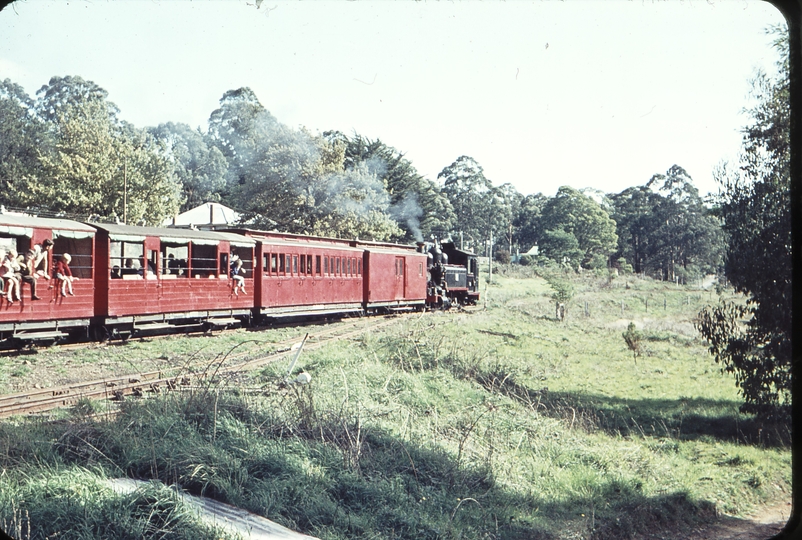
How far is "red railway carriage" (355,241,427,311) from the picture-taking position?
21.4m

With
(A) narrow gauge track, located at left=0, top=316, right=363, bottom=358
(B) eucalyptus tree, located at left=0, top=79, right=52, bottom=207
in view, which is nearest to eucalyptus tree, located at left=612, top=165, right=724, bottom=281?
(A) narrow gauge track, located at left=0, top=316, right=363, bottom=358

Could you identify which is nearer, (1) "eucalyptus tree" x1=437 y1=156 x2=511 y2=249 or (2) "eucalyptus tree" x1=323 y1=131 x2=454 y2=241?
(2) "eucalyptus tree" x1=323 y1=131 x2=454 y2=241

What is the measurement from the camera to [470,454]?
26.8 feet

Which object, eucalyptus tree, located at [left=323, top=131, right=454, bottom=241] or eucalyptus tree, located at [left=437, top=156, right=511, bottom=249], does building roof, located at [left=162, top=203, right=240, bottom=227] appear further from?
eucalyptus tree, located at [left=437, top=156, right=511, bottom=249]

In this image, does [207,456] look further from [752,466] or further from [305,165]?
[305,165]

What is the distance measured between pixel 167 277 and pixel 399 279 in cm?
1093

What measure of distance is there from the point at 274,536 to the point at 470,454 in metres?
3.81

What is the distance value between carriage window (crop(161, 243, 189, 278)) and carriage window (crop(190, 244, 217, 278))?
0.63 feet

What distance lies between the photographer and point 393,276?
2280cm

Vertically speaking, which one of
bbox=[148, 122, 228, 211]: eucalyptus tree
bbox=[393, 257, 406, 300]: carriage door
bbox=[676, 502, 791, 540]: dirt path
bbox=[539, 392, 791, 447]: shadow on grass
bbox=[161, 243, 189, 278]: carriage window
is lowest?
bbox=[676, 502, 791, 540]: dirt path

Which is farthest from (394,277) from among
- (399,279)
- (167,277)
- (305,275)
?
(167,277)

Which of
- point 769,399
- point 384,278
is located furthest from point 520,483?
point 384,278

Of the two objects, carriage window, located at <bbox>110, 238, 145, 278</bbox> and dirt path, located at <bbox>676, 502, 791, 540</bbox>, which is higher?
carriage window, located at <bbox>110, 238, 145, 278</bbox>

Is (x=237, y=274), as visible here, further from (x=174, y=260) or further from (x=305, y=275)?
(x=305, y=275)
